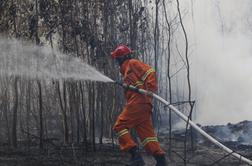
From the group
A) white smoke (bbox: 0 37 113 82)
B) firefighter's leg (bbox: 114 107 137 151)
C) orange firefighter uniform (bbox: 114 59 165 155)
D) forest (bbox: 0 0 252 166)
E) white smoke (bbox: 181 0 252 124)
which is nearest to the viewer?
firefighter's leg (bbox: 114 107 137 151)

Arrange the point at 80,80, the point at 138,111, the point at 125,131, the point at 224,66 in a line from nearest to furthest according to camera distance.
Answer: the point at 125,131 → the point at 138,111 → the point at 80,80 → the point at 224,66

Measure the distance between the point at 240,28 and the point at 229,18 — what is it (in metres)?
0.93

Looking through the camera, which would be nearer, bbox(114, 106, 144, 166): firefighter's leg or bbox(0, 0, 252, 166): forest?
bbox(114, 106, 144, 166): firefighter's leg

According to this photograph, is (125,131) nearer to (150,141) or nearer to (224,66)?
(150,141)

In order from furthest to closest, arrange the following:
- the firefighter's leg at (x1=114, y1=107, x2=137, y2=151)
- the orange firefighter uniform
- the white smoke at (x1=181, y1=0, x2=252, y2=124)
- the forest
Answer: the white smoke at (x1=181, y1=0, x2=252, y2=124) → the forest → the orange firefighter uniform → the firefighter's leg at (x1=114, y1=107, x2=137, y2=151)

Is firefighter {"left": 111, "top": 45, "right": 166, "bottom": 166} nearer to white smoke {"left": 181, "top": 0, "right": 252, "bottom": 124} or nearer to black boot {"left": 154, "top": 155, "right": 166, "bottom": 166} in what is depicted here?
black boot {"left": 154, "top": 155, "right": 166, "bottom": 166}

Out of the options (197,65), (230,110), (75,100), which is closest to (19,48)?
(75,100)

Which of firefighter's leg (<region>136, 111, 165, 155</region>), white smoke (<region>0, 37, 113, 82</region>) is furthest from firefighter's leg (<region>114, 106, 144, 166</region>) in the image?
white smoke (<region>0, 37, 113, 82</region>)

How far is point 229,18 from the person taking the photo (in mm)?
33719

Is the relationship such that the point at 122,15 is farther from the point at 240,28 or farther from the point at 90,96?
the point at 240,28

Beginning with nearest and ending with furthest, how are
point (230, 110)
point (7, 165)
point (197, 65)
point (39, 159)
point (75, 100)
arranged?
point (7, 165) → point (39, 159) → point (75, 100) → point (230, 110) → point (197, 65)

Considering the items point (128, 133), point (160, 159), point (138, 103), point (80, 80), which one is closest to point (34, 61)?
point (80, 80)

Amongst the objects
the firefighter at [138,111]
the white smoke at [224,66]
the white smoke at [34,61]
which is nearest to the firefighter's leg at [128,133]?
the firefighter at [138,111]

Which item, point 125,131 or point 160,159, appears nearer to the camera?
point 125,131
